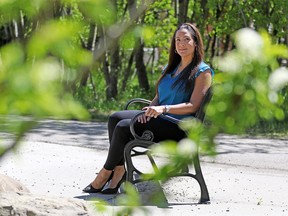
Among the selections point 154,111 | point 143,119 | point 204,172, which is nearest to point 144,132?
point 143,119

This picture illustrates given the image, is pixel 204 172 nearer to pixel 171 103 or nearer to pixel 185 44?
pixel 171 103

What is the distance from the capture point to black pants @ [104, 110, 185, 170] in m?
6.98

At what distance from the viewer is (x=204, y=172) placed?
8820mm

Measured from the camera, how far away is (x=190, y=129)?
192cm

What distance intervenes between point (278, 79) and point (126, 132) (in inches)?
209

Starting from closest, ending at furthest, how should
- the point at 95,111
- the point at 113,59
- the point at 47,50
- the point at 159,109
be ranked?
the point at 47,50, the point at 159,109, the point at 95,111, the point at 113,59

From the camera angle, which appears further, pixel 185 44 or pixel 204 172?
pixel 204 172

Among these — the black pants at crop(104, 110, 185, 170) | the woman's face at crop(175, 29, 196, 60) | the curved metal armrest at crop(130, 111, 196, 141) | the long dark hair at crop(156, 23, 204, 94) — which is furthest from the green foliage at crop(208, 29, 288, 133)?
the woman's face at crop(175, 29, 196, 60)

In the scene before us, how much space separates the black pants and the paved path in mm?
360

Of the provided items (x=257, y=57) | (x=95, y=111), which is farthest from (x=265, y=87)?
(x=95, y=111)

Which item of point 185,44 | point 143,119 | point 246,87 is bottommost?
point 143,119

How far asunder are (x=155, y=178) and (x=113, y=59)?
63.7ft

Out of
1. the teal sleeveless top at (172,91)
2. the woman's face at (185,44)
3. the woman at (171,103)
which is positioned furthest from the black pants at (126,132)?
the woman's face at (185,44)

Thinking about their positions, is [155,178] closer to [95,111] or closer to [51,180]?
[51,180]
